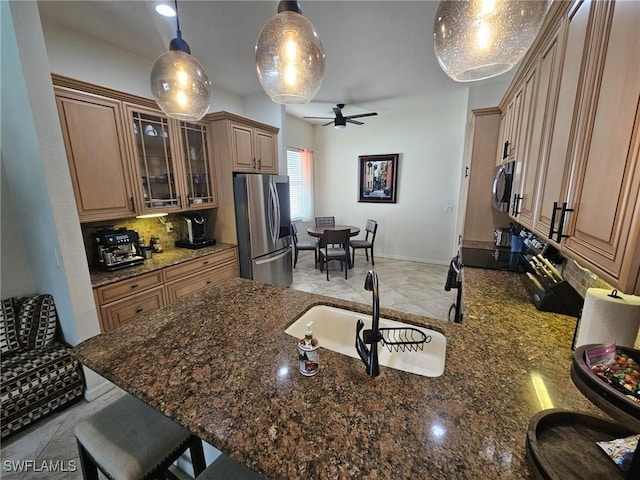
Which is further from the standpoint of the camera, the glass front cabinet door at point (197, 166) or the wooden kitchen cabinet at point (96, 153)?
the glass front cabinet door at point (197, 166)

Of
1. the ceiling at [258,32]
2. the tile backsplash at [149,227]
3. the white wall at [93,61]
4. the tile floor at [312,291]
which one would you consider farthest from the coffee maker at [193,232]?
the ceiling at [258,32]

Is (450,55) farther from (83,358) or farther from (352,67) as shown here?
(352,67)

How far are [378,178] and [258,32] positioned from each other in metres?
3.61

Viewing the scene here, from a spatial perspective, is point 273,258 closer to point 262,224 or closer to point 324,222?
point 262,224

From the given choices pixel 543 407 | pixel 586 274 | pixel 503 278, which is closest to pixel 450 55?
pixel 543 407

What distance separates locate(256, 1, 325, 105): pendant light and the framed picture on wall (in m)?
4.53

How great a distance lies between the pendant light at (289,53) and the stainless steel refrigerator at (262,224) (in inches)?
83.8

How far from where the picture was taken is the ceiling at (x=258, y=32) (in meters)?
2.05

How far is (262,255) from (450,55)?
295 centimetres

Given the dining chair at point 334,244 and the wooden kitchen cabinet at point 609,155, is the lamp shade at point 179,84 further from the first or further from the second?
the dining chair at point 334,244

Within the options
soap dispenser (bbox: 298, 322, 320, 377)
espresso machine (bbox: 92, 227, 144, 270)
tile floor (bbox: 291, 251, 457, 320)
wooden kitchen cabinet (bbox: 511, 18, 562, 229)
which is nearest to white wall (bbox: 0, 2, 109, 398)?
espresso machine (bbox: 92, 227, 144, 270)

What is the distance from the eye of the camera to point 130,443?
102 centimetres

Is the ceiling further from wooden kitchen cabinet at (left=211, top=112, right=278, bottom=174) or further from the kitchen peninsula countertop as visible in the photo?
the kitchen peninsula countertop

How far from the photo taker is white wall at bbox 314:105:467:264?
4871 mm
